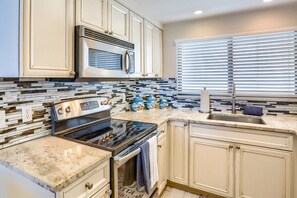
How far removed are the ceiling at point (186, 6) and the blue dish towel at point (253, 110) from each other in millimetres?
1212

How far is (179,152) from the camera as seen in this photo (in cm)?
225

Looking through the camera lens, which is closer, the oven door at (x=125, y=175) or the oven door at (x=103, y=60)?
the oven door at (x=125, y=175)

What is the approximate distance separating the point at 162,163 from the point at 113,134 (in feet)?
2.77

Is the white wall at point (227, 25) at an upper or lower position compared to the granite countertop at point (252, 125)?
upper

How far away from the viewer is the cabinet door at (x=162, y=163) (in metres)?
2.06

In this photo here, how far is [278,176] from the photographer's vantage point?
1.79 m

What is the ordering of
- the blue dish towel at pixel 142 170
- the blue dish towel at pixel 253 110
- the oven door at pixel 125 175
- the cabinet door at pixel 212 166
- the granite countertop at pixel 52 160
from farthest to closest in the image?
the blue dish towel at pixel 253 110, the cabinet door at pixel 212 166, the blue dish towel at pixel 142 170, the oven door at pixel 125 175, the granite countertop at pixel 52 160

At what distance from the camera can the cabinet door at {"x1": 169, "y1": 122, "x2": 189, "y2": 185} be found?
221 cm

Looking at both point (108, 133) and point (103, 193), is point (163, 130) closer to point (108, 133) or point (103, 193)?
point (108, 133)

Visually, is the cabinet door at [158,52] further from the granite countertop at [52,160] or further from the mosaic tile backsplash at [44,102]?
the granite countertop at [52,160]

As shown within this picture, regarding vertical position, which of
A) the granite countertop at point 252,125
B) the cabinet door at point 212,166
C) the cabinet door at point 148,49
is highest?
the cabinet door at point 148,49

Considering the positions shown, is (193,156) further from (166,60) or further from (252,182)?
(166,60)

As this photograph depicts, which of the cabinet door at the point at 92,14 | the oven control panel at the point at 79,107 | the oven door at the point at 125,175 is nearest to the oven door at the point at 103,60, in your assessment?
the cabinet door at the point at 92,14

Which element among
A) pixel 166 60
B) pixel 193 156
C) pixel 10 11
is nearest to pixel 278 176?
pixel 193 156
